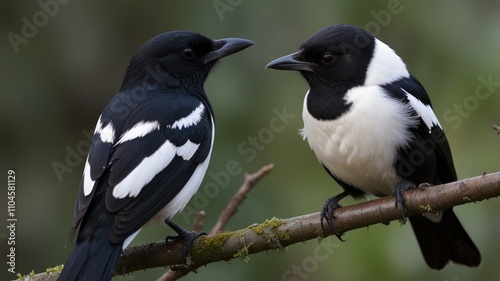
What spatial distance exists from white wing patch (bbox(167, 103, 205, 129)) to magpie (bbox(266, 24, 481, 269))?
44 centimetres

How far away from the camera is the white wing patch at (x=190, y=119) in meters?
4.37

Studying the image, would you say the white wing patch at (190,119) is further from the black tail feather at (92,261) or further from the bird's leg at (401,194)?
the bird's leg at (401,194)

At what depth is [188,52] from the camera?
15.7 feet

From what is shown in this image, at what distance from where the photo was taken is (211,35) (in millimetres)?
5277

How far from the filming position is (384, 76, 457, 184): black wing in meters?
4.30

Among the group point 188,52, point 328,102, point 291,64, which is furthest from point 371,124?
point 188,52

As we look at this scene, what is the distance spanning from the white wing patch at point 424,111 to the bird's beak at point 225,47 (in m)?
0.93

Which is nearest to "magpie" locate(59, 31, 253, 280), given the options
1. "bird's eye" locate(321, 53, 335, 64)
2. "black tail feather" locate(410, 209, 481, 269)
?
"bird's eye" locate(321, 53, 335, 64)

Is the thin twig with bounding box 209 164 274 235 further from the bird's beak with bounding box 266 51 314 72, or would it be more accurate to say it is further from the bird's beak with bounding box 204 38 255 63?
the bird's beak with bounding box 204 38 255 63

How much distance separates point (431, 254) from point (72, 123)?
8.58 ft

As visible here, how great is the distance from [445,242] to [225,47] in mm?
1524

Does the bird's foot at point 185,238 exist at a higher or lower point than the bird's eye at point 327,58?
lower

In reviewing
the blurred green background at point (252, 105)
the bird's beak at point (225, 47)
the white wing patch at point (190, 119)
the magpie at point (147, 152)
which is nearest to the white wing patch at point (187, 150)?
the magpie at point (147, 152)

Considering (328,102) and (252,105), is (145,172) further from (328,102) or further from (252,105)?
(252,105)
